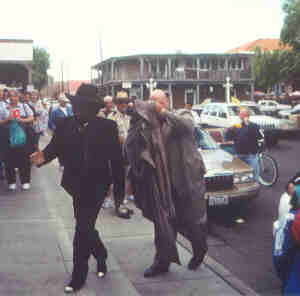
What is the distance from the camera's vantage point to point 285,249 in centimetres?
415

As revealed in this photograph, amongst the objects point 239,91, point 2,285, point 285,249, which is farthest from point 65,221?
point 239,91

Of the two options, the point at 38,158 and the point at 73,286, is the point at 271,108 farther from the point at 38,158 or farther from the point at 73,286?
the point at 73,286

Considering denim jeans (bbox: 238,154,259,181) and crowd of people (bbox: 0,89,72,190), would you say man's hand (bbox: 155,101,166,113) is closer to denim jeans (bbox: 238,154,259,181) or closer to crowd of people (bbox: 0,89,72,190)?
crowd of people (bbox: 0,89,72,190)

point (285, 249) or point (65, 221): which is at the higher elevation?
point (285, 249)

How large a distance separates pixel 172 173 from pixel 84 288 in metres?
1.30

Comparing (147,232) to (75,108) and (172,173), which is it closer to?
(172,173)

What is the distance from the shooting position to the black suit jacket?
14.5 feet

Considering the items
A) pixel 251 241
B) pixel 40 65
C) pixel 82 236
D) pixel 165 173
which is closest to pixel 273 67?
pixel 251 241

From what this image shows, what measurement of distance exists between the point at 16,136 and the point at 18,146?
0.67 ft

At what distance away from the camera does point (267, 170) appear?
10.4 metres

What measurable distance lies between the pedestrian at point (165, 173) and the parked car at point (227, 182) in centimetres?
268

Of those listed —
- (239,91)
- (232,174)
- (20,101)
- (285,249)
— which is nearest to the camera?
(285,249)

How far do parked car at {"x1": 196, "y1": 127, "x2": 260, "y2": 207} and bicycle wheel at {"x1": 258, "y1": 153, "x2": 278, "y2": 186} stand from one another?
2.32 metres

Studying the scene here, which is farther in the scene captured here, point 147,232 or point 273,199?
point 273,199
